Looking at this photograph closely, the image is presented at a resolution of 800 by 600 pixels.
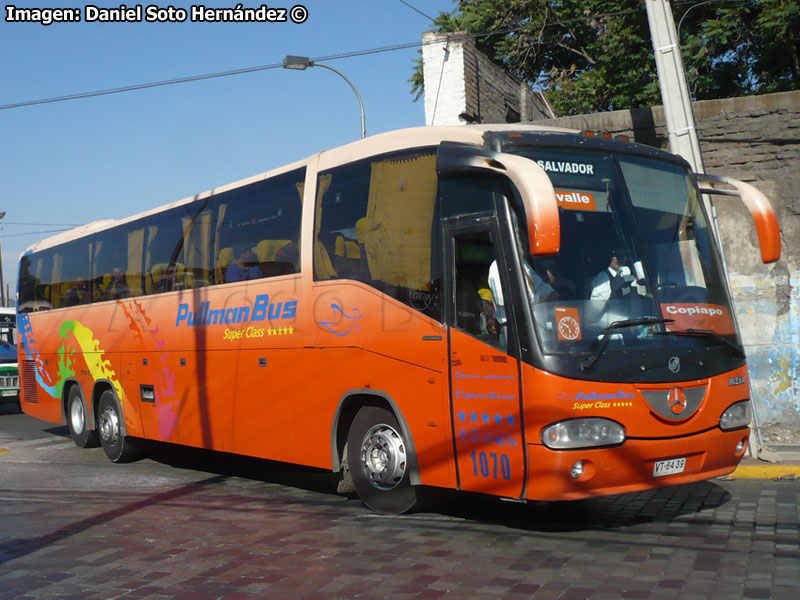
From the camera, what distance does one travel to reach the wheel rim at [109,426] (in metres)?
13.0

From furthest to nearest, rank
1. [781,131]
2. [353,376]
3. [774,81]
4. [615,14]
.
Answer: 1. [615,14]
2. [774,81]
3. [781,131]
4. [353,376]

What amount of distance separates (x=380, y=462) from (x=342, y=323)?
1289 millimetres

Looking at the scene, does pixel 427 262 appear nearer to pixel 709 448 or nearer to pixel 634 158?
pixel 634 158

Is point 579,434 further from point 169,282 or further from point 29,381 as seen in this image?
point 29,381

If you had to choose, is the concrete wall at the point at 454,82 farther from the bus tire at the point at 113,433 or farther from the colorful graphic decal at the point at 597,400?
the colorful graphic decal at the point at 597,400

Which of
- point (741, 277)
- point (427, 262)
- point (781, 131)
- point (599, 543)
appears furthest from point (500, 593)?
point (781, 131)

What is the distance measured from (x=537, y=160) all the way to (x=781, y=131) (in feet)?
21.3

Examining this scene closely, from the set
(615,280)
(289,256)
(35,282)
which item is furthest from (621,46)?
(615,280)

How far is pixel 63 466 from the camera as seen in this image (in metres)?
12.6

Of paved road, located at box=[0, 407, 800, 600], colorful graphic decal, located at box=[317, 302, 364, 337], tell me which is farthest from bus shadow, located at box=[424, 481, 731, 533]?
colorful graphic decal, located at box=[317, 302, 364, 337]

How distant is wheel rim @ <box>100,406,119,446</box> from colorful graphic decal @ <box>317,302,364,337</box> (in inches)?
218

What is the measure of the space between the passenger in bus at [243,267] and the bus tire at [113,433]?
3.67 m

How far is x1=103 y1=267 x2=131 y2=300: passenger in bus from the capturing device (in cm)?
1269

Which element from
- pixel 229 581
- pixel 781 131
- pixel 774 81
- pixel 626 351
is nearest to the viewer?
pixel 229 581
